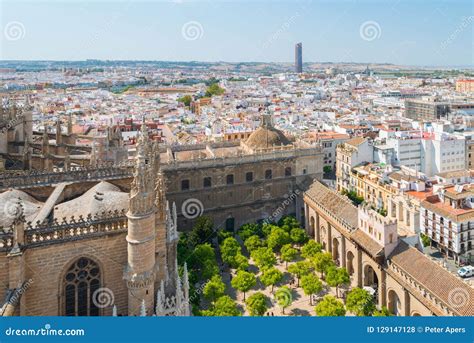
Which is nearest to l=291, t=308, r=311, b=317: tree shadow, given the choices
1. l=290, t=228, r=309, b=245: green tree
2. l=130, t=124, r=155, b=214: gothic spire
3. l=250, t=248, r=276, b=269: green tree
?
l=250, t=248, r=276, b=269: green tree

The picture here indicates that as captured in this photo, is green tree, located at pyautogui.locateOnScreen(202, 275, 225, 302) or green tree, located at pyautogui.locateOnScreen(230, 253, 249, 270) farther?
green tree, located at pyautogui.locateOnScreen(230, 253, 249, 270)

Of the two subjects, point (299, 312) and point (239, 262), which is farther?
point (239, 262)

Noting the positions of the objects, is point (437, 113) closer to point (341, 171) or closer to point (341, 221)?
point (341, 171)

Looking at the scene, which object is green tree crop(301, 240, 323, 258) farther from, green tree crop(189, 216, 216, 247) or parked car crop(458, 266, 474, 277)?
parked car crop(458, 266, 474, 277)

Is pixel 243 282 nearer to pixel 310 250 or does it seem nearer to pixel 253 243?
pixel 253 243

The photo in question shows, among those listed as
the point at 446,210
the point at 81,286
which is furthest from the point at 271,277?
the point at 81,286

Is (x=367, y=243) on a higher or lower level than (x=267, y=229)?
higher

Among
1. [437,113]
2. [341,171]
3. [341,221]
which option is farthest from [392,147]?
[437,113]
